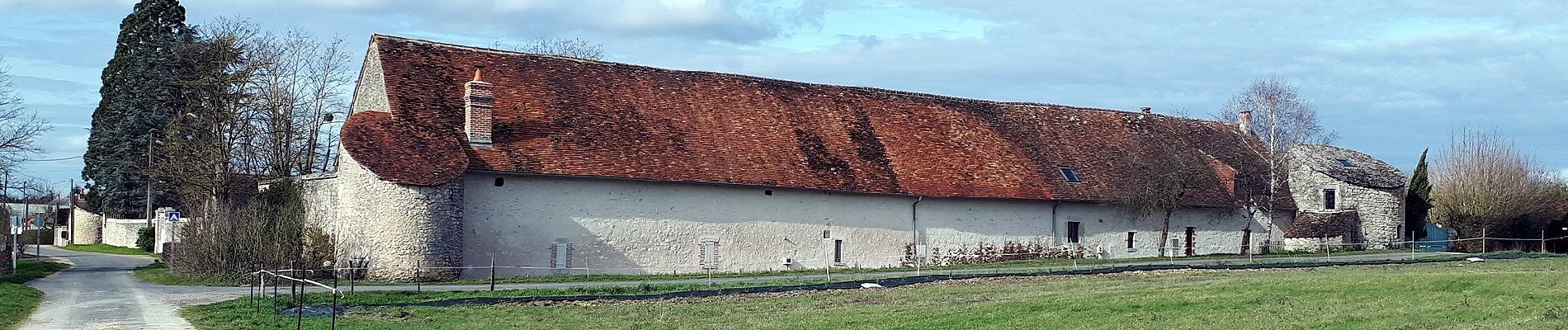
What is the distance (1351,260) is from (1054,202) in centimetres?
958

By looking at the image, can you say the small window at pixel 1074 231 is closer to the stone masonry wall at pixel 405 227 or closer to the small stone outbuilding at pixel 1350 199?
the small stone outbuilding at pixel 1350 199

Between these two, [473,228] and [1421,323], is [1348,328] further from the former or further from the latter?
[473,228]

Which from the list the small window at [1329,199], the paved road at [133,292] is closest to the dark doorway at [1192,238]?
the paved road at [133,292]

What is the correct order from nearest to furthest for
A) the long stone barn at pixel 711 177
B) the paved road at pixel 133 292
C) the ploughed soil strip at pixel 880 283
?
the paved road at pixel 133 292 → the ploughed soil strip at pixel 880 283 → the long stone barn at pixel 711 177

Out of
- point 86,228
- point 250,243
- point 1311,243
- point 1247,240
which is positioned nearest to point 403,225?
point 250,243

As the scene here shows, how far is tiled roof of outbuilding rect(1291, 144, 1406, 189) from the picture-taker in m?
51.6

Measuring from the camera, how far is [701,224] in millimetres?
38375

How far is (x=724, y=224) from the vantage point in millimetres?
38750

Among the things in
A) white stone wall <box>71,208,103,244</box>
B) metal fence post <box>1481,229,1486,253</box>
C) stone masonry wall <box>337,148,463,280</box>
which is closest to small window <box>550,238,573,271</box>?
stone masonry wall <box>337,148,463,280</box>

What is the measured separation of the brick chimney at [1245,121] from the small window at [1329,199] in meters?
3.94

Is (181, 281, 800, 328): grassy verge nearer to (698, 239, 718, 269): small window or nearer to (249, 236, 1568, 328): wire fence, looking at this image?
(249, 236, 1568, 328): wire fence

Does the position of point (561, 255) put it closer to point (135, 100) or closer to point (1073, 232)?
point (1073, 232)

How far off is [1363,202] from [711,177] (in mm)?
27378

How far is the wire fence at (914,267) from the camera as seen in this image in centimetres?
3050
